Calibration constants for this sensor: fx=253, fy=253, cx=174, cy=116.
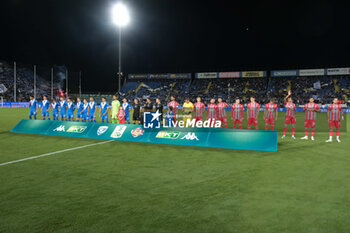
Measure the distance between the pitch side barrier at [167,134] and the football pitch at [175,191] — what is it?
0.65 m

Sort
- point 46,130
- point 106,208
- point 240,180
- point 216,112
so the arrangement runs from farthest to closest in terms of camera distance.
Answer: point 216,112 → point 46,130 → point 240,180 → point 106,208

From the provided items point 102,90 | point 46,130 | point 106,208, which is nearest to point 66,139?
point 46,130

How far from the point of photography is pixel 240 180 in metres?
5.65

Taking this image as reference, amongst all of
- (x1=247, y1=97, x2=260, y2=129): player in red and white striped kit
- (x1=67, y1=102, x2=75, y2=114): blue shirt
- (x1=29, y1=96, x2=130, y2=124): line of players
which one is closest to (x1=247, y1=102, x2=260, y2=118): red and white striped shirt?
(x1=247, y1=97, x2=260, y2=129): player in red and white striped kit

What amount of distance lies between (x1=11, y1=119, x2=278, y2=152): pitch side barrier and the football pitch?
65 cm

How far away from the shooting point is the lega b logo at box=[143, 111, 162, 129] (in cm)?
1059

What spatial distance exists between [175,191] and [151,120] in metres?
6.02

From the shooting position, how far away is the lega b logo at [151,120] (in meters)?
10.6

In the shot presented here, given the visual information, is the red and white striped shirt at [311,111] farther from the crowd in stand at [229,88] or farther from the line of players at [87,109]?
the crowd in stand at [229,88]

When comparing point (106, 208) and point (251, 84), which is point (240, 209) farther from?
point (251, 84)

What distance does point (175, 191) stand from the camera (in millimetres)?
4910

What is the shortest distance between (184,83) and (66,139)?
5065 centimetres

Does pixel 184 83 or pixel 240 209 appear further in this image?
pixel 184 83

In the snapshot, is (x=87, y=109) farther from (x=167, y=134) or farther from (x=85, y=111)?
(x=167, y=134)
